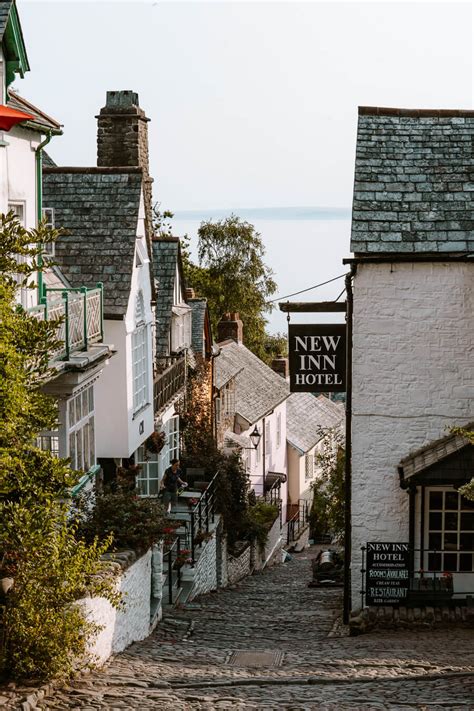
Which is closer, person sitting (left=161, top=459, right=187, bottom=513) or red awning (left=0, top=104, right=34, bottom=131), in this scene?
red awning (left=0, top=104, right=34, bottom=131)

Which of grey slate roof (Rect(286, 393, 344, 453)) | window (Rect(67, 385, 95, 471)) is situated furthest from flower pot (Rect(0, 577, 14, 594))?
grey slate roof (Rect(286, 393, 344, 453))

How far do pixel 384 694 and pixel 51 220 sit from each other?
1370 centimetres

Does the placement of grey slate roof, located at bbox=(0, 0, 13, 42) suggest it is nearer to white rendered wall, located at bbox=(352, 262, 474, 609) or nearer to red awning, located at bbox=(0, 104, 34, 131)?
red awning, located at bbox=(0, 104, 34, 131)

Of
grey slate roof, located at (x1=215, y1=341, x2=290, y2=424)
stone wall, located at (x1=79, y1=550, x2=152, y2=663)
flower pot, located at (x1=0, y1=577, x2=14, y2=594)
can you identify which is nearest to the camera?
flower pot, located at (x1=0, y1=577, x2=14, y2=594)

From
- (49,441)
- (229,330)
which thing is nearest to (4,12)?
(49,441)

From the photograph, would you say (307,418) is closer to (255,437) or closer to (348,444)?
(255,437)

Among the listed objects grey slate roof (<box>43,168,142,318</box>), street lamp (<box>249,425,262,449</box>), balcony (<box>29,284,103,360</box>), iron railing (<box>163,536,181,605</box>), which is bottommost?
street lamp (<box>249,425,262,449</box>)

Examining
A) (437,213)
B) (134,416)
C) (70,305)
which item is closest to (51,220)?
(134,416)

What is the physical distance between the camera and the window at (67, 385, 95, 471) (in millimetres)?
17469

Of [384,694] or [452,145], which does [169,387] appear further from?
[384,694]

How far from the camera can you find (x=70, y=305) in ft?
56.3

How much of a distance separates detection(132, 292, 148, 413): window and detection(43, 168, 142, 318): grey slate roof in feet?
4.49

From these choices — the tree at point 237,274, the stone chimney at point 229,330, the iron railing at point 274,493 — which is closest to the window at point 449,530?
the iron railing at point 274,493

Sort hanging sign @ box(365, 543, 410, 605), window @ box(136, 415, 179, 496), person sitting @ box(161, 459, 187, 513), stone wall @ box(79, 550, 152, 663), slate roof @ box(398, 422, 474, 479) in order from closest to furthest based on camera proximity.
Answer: stone wall @ box(79, 550, 152, 663) → slate roof @ box(398, 422, 474, 479) → hanging sign @ box(365, 543, 410, 605) → person sitting @ box(161, 459, 187, 513) → window @ box(136, 415, 179, 496)
